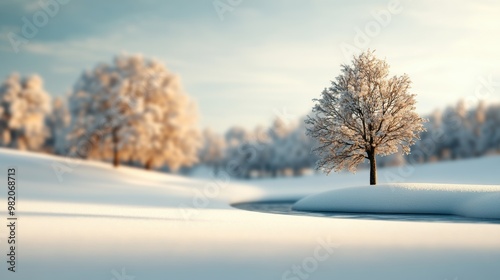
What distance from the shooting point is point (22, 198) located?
19.9m

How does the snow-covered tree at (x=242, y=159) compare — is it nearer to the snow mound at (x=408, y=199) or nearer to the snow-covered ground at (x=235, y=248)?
the snow mound at (x=408, y=199)

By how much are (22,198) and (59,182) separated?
25.3 ft

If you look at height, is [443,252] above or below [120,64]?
below

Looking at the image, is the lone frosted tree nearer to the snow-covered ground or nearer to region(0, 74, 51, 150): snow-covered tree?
the snow-covered ground

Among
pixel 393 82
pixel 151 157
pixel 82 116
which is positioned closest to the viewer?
pixel 393 82

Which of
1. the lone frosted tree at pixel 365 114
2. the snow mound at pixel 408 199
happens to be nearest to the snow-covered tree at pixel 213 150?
the lone frosted tree at pixel 365 114

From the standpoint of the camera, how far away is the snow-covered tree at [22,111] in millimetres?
62719

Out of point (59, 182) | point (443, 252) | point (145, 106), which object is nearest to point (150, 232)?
point (443, 252)

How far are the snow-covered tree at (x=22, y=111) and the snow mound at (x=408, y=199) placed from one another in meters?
57.6

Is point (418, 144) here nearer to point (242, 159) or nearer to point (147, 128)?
point (242, 159)

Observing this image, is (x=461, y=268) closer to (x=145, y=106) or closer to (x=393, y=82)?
(x=393, y=82)

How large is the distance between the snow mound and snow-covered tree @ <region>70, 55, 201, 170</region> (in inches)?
901

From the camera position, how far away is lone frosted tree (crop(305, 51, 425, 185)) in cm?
2176

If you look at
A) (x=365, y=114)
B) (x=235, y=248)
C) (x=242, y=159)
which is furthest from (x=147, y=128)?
(x=242, y=159)
